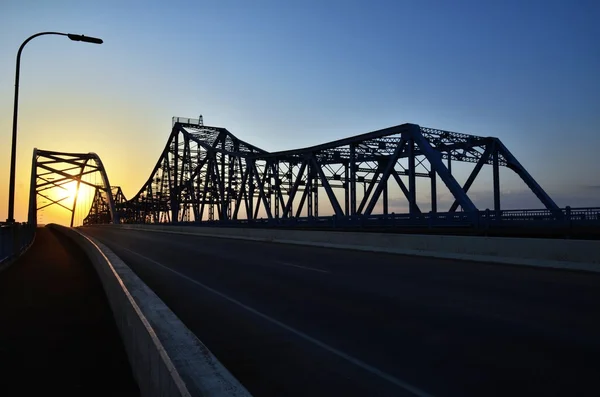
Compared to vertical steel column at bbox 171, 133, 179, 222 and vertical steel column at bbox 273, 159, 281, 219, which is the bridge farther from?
vertical steel column at bbox 171, 133, 179, 222

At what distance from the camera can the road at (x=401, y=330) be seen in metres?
4.86

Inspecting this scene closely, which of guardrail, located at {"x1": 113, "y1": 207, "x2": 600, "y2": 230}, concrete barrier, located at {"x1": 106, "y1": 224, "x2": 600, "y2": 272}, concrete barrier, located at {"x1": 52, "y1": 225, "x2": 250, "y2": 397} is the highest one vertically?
guardrail, located at {"x1": 113, "y1": 207, "x2": 600, "y2": 230}

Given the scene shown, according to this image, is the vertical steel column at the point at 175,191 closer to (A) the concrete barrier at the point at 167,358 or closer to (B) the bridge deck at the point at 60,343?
(B) the bridge deck at the point at 60,343

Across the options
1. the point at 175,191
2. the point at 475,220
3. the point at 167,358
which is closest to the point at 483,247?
the point at 475,220

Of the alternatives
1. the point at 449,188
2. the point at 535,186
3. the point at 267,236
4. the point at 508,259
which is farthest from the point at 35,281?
the point at 535,186

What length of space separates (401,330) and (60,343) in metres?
5.20

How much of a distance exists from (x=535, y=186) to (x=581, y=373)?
35.2 metres

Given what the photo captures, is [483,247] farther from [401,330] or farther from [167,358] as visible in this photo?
[167,358]

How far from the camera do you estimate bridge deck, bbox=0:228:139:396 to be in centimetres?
566

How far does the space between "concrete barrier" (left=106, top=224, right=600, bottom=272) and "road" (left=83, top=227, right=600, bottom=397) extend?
3.04ft

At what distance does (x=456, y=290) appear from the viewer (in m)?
10.3

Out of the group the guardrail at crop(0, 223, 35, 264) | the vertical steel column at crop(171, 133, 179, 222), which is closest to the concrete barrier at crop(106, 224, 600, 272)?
the guardrail at crop(0, 223, 35, 264)

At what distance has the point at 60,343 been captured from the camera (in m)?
7.44

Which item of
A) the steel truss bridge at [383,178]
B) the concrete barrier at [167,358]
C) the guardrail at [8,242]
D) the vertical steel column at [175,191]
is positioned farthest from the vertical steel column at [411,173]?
the vertical steel column at [175,191]
